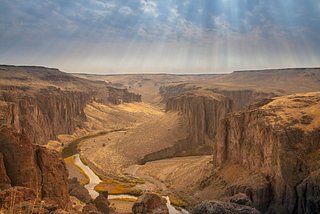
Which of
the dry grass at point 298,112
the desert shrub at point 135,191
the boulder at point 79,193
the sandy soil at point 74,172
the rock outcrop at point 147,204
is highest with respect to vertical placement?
the dry grass at point 298,112

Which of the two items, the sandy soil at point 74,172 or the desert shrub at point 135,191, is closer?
the desert shrub at point 135,191

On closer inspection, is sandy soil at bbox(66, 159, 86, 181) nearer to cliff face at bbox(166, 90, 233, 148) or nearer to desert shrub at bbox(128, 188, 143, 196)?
desert shrub at bbox(128, 188, 143, 196)

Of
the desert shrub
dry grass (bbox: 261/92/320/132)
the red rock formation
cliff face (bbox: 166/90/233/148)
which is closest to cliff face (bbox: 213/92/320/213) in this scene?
dry grass (bbox: 261/92/320/132)

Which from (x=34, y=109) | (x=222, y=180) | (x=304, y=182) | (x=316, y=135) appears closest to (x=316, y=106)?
(x=316, y=135)

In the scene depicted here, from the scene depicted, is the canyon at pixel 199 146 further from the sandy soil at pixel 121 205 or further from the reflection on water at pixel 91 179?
the sandy soil at pixel 121 205

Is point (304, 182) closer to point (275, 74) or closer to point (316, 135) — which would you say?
point (316, 135)

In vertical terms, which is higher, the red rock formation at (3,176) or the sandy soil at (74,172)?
the red rock formation at (3,176)

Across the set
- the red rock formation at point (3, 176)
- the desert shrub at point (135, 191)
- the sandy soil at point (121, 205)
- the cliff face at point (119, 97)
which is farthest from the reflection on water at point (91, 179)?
the cliff face at point (119, 97)
